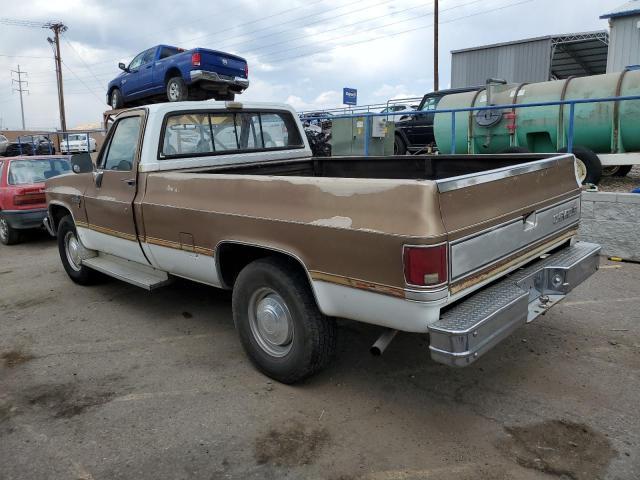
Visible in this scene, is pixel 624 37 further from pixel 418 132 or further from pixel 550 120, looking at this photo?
pixel 550 120

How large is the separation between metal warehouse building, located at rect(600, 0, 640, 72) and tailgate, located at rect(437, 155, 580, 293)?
19.3 meters

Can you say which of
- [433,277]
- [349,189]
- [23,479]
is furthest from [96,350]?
[433,277]

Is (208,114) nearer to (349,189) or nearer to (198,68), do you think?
(349,189)

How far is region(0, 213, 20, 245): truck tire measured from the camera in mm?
8914

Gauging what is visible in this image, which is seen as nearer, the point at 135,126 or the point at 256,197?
the point at 256,197

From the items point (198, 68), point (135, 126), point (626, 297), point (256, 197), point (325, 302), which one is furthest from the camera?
point (198, 68)

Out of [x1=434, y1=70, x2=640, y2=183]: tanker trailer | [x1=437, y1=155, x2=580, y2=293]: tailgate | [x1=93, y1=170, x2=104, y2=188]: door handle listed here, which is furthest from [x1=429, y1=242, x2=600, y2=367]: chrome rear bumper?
[x1=434, y1=70, x2=640, y2=183]: tanker trailer

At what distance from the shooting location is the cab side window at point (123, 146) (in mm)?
4497

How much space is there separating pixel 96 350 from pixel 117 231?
Result: 1.08 m

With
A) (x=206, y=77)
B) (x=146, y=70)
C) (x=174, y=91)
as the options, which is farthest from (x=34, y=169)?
(x=146, y=70)

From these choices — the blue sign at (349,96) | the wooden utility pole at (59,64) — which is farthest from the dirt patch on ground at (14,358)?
the wooden utility pole at (59,64)

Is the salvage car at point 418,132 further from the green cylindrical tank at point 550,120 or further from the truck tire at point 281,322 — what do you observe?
the truck tire at point 281,322

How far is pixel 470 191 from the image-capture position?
2.76 meters

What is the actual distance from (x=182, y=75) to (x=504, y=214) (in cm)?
1177
